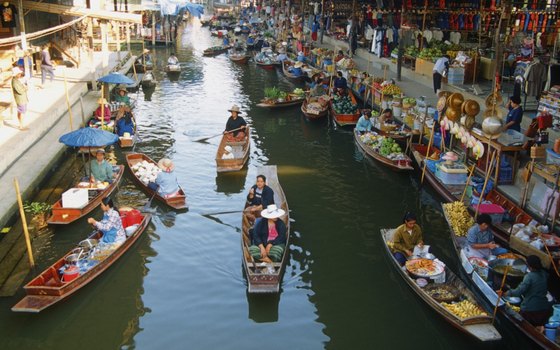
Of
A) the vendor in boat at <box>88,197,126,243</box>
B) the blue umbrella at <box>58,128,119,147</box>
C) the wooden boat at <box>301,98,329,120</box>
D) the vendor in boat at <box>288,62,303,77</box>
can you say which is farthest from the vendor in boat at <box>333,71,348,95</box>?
the vendor in boat at <box>88,197,126,243</box>

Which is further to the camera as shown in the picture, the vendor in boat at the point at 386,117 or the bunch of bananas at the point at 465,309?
the vendor in boat at the point at 386,117

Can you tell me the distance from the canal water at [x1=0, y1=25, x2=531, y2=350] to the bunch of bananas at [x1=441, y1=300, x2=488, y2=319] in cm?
49

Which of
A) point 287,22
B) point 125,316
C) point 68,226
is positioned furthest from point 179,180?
point 287,22

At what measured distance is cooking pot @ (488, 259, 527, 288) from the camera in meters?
9.43

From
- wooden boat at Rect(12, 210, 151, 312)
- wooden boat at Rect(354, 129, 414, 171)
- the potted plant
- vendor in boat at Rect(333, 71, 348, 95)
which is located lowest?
the potted plant

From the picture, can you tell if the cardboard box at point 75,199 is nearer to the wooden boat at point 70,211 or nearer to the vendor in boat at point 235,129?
the wooden boat at point 70,211

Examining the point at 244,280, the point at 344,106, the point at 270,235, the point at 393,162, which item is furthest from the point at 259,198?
the point at 344,106

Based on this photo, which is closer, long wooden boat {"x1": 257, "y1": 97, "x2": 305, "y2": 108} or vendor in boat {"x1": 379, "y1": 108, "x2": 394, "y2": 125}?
vendor in boat {"x1": 379, "y1": 108, "x2": 394, "y2": 125}

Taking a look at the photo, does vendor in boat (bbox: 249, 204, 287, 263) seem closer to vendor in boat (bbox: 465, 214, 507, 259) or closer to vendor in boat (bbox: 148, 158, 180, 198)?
vendor in boat (bbox: 465, 214, 507, 259)

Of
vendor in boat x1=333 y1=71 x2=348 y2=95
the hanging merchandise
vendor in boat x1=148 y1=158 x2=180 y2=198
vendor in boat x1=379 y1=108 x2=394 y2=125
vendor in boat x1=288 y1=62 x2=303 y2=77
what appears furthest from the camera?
vendor in boat x1=288 y1=62 x2=303 y2=77

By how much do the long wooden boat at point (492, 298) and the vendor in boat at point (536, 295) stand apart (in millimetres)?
146

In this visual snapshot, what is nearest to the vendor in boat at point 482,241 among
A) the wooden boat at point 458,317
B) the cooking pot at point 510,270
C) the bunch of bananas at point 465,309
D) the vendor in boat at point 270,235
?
the cooking pot at point 510,270

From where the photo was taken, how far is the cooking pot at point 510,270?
9.43m

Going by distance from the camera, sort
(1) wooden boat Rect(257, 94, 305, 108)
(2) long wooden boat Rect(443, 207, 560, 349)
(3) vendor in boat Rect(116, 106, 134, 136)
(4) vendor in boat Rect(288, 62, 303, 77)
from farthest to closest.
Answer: (4) vendor in boat Rect(288, 62, 303, 77) < (1) wooden boat Rect(257, 94, 305, 108) < (3) vendor in boat Rect(116, 106, 134, 136) < (2) long wooden boat Rect(443, 207, 560, 349)
